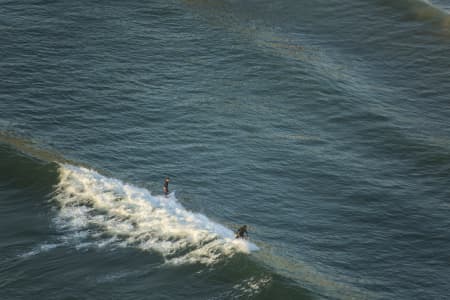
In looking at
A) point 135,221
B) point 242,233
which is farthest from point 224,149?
point 242,233

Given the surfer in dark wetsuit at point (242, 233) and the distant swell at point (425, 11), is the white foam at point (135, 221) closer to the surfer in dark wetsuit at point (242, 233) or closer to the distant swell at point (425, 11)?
the surfer in dark wetsuit at point (242, 233)

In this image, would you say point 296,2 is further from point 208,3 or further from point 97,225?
point 97,225

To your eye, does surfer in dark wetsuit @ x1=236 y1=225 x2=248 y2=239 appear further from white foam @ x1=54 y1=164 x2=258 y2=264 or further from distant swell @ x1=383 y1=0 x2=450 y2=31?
distant swell @ x1=383 y1=0 x2=450 y2=31

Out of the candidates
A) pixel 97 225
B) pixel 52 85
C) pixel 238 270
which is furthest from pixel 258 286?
pixel 52 85

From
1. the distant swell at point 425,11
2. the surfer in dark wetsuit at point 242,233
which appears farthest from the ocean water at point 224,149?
the surfer in dark wetsuit at point 242,233

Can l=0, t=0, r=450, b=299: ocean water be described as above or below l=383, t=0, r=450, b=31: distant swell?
below

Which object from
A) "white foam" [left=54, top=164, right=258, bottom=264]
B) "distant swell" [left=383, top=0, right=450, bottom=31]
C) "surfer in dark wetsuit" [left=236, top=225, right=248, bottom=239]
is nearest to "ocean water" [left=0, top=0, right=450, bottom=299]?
"white foam" [left=54, top=164, right=258, bottom=264]
